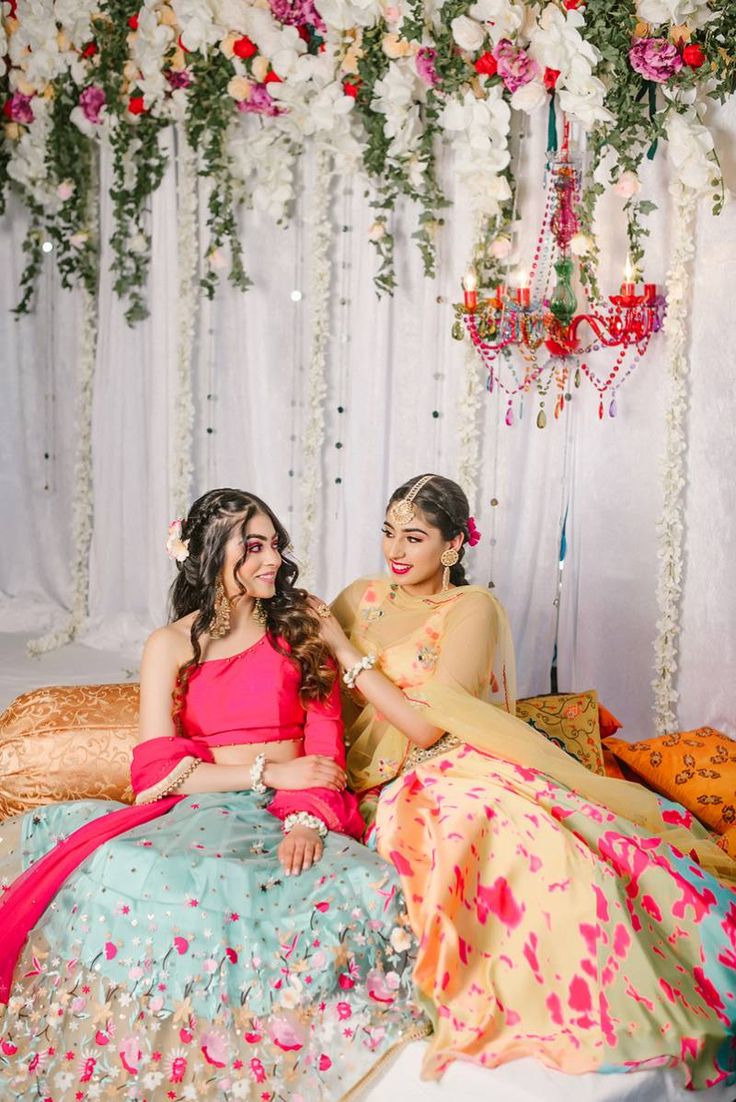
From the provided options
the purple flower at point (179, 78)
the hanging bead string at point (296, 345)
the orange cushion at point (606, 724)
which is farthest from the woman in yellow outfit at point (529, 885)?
the purple flower at point (179, 78)

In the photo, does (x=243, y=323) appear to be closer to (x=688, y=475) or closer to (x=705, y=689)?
(x=688, y=475)

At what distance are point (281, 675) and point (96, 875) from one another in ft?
2.35

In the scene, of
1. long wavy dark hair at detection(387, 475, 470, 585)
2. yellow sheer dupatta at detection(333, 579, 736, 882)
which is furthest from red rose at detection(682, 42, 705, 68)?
yellow sheer dupatta at detection(333, 579, 736, 882)

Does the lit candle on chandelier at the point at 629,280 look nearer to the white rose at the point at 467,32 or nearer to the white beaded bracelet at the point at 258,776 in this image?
the white rose at the point at 467,32

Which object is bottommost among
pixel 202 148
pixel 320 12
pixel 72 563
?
pixel 72 563

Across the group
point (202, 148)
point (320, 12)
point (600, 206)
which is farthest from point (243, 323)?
point (600, 206)

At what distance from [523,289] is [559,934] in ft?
9.16

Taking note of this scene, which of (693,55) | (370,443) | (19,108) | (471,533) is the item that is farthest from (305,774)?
(19,108)

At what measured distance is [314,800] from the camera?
2820 millimetres

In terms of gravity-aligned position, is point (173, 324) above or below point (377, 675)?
above

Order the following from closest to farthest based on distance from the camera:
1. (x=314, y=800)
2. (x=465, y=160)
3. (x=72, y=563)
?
(x=314, y=800), (x=465, y=160), (x=72, y=563)

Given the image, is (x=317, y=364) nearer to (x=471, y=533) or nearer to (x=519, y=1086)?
(x=471, y=533)

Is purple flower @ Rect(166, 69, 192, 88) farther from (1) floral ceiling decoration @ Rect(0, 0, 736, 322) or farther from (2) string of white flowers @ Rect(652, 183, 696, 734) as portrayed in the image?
(2) string of white flowers @ Rect(652, 183, 696, 734)

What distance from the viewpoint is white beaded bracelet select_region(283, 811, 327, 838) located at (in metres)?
2.73
